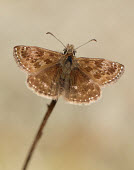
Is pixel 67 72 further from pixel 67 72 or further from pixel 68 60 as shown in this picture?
pixel 68 60

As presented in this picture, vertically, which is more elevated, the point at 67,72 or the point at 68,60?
the point at 68,60

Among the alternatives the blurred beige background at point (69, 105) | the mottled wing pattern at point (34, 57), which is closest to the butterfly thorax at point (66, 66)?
the mottled wing pattern at point (34, 57)

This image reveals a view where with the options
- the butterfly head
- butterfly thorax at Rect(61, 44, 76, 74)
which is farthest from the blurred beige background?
the butterfly head

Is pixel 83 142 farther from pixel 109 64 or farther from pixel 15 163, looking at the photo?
pixel 109 64

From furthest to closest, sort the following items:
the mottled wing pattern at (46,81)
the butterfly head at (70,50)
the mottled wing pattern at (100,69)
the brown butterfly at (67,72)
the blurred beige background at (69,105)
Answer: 1. the blurred beige background at (69,105)
2. the mottled wing pattern at (100,69)
3. the brown butterfly at (67,72)
4. the mottled wing pattern at (46,81)
5. the butterfly head at (70,50)

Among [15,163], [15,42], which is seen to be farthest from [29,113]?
[15,42]

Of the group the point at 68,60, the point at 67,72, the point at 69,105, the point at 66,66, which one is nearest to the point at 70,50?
the point at 68,60

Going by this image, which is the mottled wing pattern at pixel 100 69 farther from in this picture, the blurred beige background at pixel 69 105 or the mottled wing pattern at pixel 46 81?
the blurred beige background at pixel 69 105
